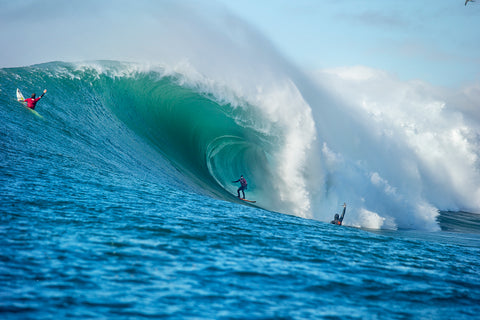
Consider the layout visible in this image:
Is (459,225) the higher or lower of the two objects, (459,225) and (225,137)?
the lower

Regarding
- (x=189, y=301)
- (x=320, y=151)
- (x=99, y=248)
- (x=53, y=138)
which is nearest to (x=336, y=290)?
(x=189, y=301)

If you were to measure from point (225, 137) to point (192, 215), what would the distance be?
31.3 ft

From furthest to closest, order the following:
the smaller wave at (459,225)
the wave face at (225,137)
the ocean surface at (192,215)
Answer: the smaller wave at (459,225) → the wave face at (225,137) → the ocean surface at (192,215)

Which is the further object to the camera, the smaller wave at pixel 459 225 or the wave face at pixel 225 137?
the smaller wave at pixel 459 225

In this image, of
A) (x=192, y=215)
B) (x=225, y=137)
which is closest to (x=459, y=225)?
(x=225, y=137)

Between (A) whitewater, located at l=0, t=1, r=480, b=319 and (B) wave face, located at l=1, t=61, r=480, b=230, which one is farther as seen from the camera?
(B) wave face, located at l=1, t=61, r=480, b=230

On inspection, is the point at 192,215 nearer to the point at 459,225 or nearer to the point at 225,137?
the point at 225,137

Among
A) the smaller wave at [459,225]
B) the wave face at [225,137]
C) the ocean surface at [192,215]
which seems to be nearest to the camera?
the ocean surface at [192,215]

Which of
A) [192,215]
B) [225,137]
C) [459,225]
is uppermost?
[225,137]

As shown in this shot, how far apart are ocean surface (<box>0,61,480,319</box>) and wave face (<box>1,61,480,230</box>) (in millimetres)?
62

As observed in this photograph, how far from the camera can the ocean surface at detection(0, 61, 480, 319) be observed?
4.17 meters

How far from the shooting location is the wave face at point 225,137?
41.6 ft

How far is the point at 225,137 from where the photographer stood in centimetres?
1673

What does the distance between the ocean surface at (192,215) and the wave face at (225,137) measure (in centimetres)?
Result: 6
